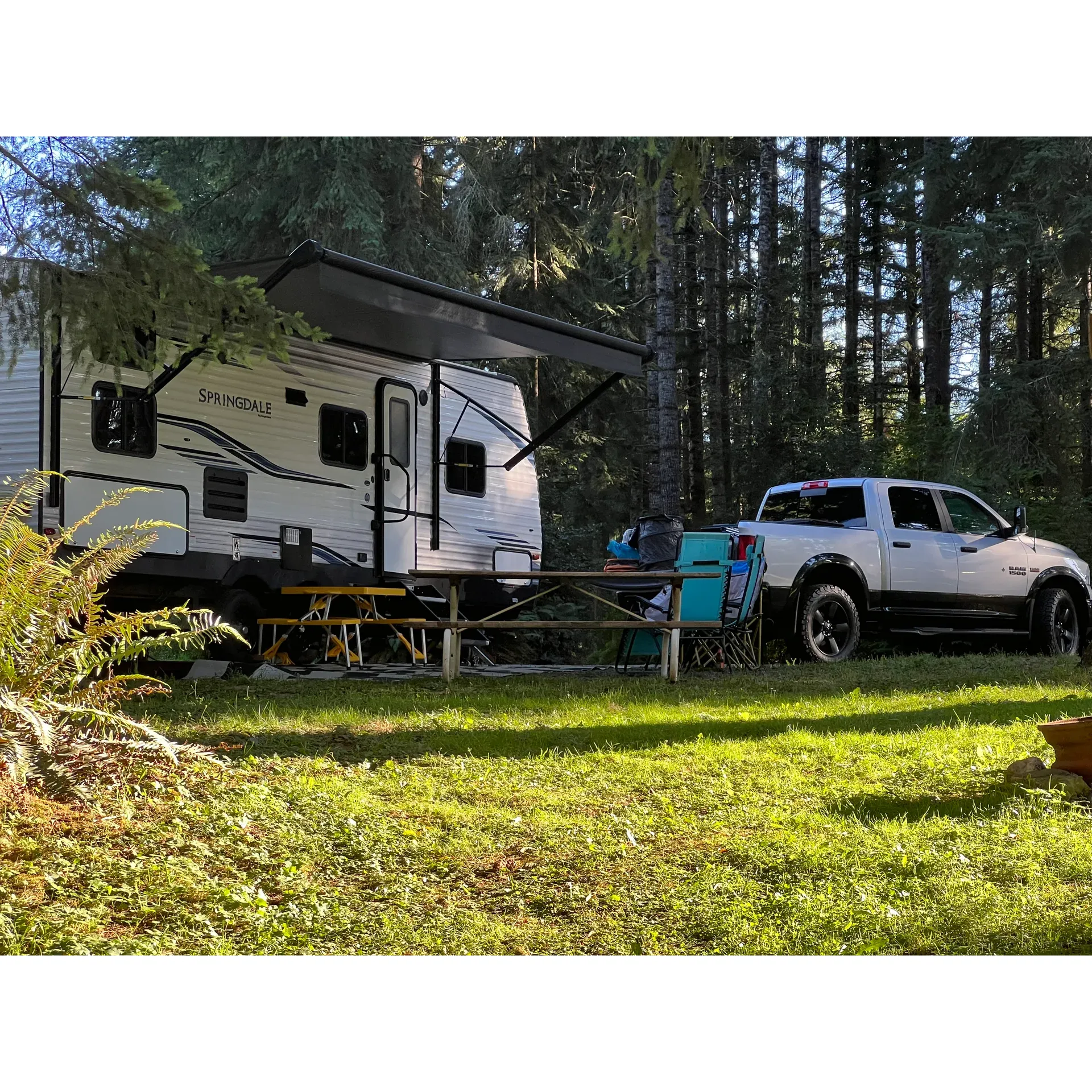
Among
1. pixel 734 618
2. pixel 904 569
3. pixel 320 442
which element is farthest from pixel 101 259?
pixel 904 569

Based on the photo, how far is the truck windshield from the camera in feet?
36.1

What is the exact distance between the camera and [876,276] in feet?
79.7

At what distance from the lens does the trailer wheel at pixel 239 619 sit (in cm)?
957

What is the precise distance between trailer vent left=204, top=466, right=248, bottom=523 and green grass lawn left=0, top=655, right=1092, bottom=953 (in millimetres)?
3287

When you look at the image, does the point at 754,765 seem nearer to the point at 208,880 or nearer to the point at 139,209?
the point at 208,880

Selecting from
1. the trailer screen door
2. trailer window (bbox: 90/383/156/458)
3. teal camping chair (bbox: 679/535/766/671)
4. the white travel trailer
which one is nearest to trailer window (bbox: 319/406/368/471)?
the white travel trailer

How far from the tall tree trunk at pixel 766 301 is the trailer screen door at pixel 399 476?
10.8 m

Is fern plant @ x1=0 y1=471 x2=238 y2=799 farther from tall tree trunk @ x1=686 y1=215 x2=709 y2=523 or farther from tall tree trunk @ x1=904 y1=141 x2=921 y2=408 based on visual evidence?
tall tree trunk @ x1=904 y1=141 x2=921 y2=408

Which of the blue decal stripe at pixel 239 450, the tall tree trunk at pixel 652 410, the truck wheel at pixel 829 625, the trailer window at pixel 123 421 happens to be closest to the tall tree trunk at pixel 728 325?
the tall tree trunk at pixel 652 410

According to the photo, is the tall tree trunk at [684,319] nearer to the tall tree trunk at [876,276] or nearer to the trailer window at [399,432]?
the tall tree trunk at [876,276]

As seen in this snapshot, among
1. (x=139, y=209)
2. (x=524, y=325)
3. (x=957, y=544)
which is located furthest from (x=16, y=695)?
(x=957, y=544)

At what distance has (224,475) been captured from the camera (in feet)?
31.2

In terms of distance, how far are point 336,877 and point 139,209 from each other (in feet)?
11.6

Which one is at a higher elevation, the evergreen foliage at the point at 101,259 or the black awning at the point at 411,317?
the black awning at the point at 411,317
